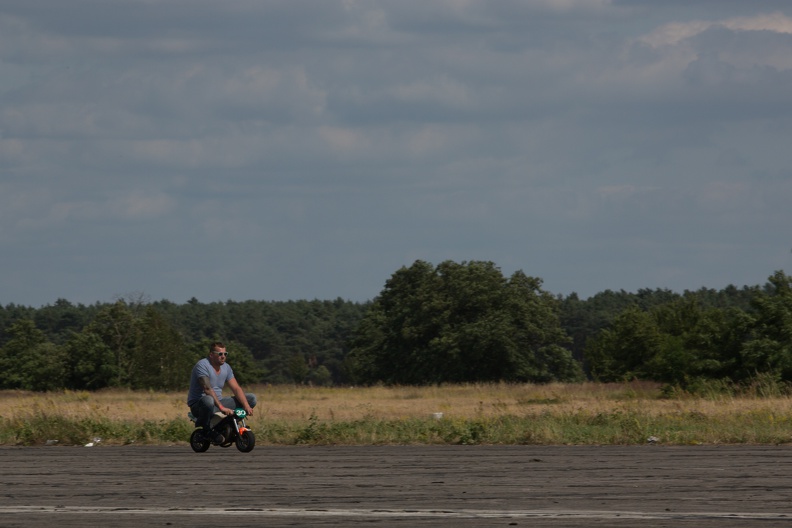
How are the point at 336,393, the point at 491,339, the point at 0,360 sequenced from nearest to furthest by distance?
the point at 336,393
the point at 491,339
the point at 0,360

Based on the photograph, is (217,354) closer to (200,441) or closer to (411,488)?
(200,441)

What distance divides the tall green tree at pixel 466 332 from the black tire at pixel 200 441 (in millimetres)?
70017

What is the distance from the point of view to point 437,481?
12734mm

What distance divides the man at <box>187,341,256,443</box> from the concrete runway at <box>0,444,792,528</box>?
2.11 ft

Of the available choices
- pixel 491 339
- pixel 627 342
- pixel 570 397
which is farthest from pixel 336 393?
pixel 627 342

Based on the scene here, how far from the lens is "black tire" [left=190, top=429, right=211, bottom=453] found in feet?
58.1

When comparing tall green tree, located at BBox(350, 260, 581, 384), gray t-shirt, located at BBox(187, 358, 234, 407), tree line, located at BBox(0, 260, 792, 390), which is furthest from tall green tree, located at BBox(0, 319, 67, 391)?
gray t-shirt, located at BBox(187, 358, 234, 407)

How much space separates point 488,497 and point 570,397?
39277 mm

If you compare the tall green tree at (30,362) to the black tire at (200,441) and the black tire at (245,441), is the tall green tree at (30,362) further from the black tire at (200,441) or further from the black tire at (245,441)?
the black tire at (245,441)

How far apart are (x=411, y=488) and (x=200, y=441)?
254 inches

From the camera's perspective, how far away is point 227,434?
58.4 feet

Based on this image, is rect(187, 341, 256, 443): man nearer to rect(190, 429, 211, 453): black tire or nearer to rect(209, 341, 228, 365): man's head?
rect(209, 341, 228, 365): man's head

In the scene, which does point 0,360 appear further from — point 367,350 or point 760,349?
point 760,349

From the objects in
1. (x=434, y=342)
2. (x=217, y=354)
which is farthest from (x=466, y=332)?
(x=217, y=354)
